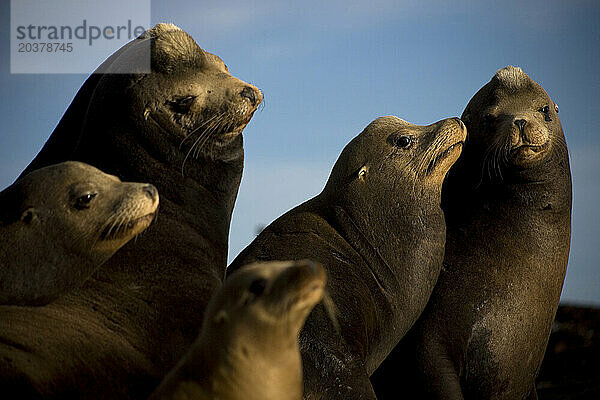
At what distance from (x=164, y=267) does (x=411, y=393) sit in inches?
54.4

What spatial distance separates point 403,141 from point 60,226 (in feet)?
5.49

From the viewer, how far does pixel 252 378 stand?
1.85 m

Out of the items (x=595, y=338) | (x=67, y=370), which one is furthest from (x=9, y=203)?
(x=595, y=338)

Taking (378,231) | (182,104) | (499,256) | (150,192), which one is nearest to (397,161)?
(378,231)

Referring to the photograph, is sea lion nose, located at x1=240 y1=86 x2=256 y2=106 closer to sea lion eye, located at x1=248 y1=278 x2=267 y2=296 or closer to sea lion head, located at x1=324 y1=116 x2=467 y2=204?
sea lion head, located at x1=324 y1=116 x2=467 y2=204

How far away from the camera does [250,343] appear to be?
1843 millimetres

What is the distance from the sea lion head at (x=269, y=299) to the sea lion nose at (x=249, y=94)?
1142 millimetres

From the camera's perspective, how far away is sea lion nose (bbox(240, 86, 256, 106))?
2.93m

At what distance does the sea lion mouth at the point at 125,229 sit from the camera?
2.32 meters

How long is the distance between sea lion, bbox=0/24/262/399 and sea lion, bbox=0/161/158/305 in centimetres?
13

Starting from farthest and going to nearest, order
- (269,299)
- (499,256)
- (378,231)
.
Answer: (499,256) → (378,231) → (269,299)

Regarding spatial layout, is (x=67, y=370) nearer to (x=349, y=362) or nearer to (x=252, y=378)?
(x=252, y=378)

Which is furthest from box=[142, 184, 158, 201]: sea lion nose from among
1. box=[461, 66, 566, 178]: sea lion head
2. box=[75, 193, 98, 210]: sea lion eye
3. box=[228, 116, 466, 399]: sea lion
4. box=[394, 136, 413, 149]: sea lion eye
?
box=[461, 66, 566, 178]: sea lion head

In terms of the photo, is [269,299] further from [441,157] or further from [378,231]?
[441,157]
